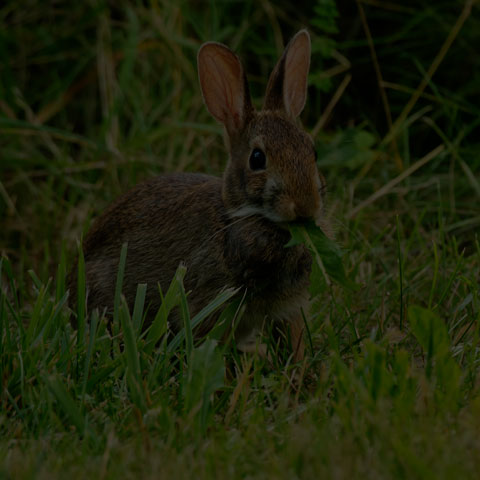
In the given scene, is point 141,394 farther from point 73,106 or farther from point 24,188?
point 73,106

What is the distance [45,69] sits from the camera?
20.1 feet

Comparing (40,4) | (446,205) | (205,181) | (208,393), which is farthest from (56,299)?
(40,4)

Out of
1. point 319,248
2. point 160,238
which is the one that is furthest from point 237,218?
point 160,238

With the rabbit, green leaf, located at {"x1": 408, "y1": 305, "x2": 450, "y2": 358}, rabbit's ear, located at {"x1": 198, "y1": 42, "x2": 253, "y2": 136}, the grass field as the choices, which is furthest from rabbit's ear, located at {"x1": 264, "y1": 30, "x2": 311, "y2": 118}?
green leaf, located at {"x1": 408, "y1": 305, "x2": 450, "y2": 358}

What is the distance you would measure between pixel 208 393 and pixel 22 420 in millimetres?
550

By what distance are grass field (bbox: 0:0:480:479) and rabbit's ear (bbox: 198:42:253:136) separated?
604 millimetres

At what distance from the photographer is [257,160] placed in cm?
348

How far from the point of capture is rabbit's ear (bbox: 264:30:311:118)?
3742mm

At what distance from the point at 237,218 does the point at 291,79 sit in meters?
0.73

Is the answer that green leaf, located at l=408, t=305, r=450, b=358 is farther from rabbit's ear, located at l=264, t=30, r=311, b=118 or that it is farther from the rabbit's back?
rabbit's ear, located at l=264, t=30, r=311, b=118

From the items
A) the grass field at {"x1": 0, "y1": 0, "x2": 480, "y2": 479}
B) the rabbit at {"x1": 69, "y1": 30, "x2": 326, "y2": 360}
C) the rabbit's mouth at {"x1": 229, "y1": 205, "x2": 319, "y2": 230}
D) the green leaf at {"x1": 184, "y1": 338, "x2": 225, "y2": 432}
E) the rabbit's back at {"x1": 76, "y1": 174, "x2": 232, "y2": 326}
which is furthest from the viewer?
the rabbit's back at {"x1": 76, "y1": 174, "x2": 232, "y2": 326}

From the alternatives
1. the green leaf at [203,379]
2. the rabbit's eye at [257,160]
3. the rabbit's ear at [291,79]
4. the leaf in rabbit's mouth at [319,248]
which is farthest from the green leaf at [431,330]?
the rabbit's ear at [291,79]

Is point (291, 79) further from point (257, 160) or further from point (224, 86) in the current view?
point (257, 160)

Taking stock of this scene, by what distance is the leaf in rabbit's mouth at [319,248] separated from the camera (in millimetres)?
3244
